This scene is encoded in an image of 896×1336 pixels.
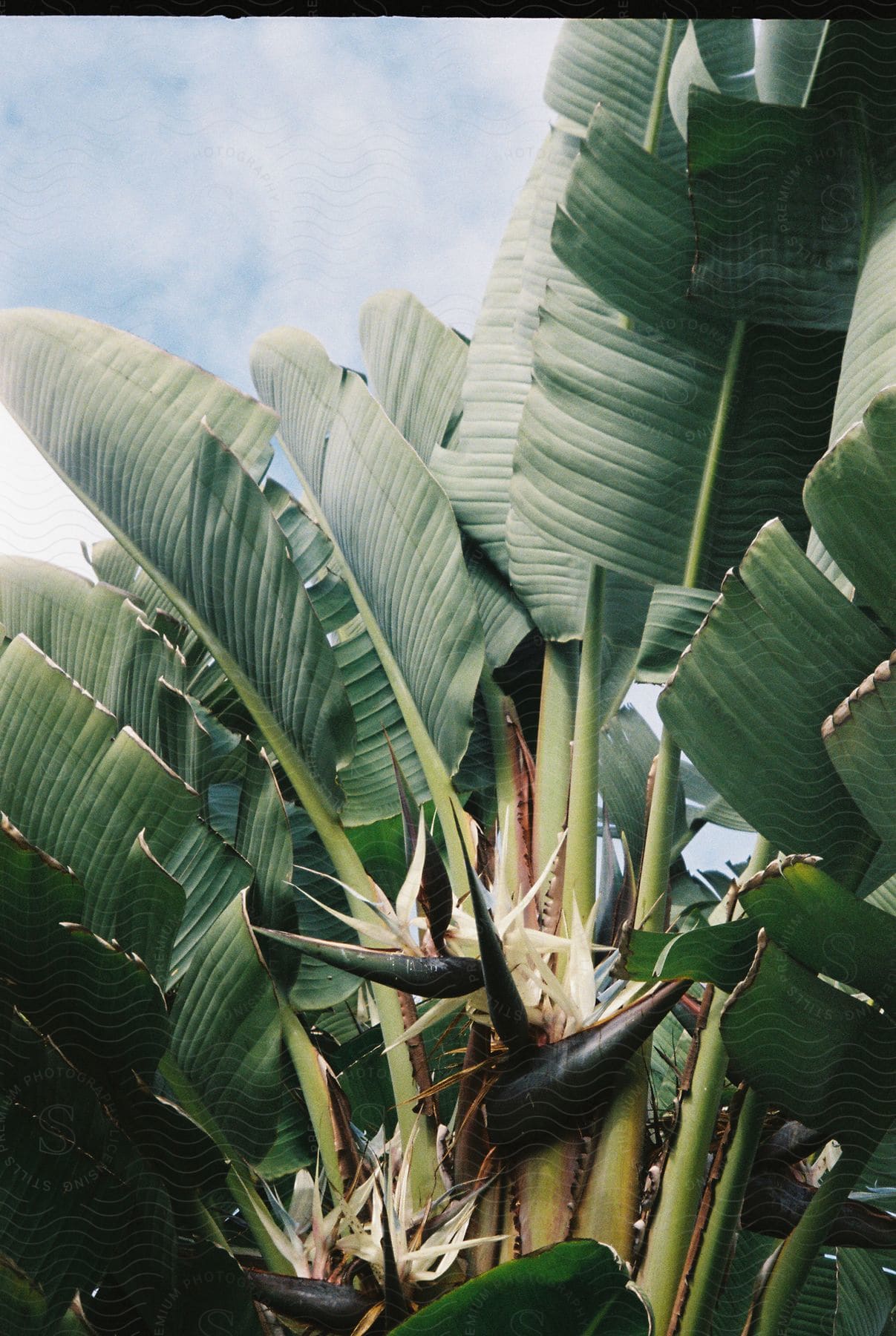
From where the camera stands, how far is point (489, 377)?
0.90 meters

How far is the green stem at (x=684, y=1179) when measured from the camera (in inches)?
23.3

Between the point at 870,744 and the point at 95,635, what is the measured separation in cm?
56

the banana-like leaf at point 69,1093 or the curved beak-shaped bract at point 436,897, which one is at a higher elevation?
the curved beak-shaped bract at point 436,897

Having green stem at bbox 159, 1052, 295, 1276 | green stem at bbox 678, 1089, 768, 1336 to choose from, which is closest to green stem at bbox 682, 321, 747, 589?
green stem at bbox 678, 1089, 768, 1336

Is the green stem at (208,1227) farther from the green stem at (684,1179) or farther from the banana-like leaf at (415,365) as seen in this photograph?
the banana-like leaf at (415,365)

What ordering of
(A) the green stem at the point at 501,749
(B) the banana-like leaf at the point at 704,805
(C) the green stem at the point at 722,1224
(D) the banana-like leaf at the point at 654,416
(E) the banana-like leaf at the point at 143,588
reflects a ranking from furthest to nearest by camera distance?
(B) the banana-like leaf at the point at 704,805 < (E) the banana-like leaf at the point at 143,588 < (A) the green stem at the point at 501,749 < (D) the banana-like leaf at the point at 654,416 < (C) the green stem at the point at 722,1224

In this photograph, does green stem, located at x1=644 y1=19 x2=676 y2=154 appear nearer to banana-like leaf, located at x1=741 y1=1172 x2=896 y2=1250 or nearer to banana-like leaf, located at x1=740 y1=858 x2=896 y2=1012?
banana-like leaf, located at x1=740 y1=858 x2=896 y2=1012

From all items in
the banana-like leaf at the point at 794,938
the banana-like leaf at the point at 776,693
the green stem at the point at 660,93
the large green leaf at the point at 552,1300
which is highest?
the green stem at the point at 660,93

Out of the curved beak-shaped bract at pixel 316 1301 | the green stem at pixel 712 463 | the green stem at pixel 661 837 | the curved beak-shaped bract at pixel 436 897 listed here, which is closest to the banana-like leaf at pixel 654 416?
the green stem at pixel 712 463

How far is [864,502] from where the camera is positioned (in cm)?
52

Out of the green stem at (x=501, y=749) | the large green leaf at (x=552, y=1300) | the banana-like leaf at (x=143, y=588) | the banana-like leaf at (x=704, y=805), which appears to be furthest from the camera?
the banana-like leaf at (x=704, y=805)

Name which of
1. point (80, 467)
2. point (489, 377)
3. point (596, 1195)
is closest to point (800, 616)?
point (596, 1195)

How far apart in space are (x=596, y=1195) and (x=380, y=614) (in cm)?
44

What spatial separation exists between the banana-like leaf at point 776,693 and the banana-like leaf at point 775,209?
193 millimetres
